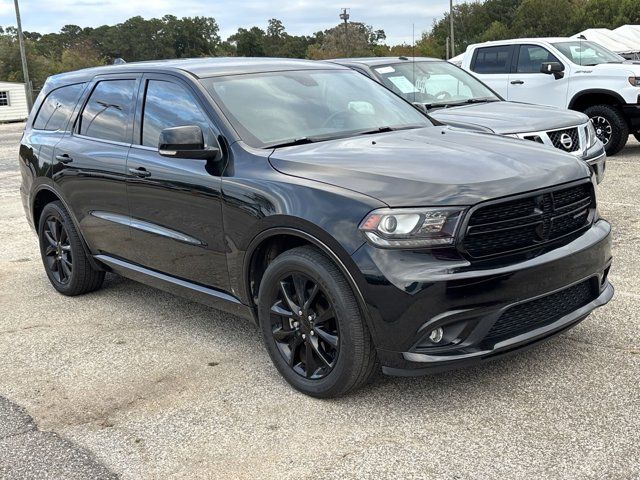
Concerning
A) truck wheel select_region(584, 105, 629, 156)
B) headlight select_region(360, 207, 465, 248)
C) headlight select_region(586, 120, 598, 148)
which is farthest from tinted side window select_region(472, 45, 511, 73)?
headlight select_region(360, 207, 465, 248)

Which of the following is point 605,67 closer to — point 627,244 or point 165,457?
point 627,244

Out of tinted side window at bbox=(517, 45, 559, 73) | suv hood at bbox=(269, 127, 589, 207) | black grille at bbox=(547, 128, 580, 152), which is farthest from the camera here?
tinted side window at bbox=(517, 45, 559, 73)

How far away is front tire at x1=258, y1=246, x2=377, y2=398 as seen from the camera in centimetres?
356

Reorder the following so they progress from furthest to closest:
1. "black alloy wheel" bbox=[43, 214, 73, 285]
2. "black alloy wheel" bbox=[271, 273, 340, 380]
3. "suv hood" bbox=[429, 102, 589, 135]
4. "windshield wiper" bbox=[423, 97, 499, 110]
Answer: "windshield wiper" bbox=[423, 97, 499, 110]
"suv hood" bbox=[429, 102, 589, 135]
"black alloy wheel" bbox=[43, 214, 73, 285]
"black alloy wheel" bbox=[271, 273, 340, 380]

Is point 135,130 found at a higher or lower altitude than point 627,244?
higher

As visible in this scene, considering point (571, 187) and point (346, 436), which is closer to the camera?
point (346, 436)

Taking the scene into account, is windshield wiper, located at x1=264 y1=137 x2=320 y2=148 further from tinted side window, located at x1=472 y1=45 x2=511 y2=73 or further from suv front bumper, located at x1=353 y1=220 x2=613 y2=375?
tinted side window, located at x1=472 y1=45 x2=511 y2=73

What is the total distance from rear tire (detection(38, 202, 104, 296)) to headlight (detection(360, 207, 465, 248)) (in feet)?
10.1

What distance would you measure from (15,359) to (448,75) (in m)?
6.35

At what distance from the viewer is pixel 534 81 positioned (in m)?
12.0

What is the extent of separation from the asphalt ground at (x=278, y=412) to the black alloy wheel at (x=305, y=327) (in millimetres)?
190

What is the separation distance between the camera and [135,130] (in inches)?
196

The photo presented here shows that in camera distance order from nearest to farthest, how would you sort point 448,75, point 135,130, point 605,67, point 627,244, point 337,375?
point 337,375, point 135,130, point 627,244, point 448,75, point 605,67

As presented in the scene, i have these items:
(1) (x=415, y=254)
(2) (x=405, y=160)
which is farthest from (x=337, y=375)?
(2) (x=405, y=160)
